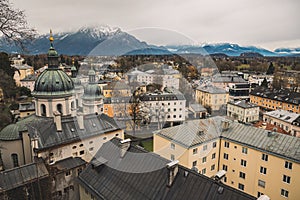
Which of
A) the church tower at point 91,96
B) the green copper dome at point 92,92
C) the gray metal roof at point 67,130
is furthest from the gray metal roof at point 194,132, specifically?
the green copper dome at point 92,92

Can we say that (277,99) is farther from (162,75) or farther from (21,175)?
(21,175)

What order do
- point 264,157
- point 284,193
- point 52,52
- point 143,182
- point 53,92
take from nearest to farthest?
point 143,182 < point 284,193 < point 264,157 < point 53,92 < point 52,52

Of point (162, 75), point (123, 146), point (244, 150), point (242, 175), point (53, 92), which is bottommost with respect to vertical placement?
point (242, 175)

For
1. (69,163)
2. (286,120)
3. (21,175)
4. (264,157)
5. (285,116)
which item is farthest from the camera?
(285,116)

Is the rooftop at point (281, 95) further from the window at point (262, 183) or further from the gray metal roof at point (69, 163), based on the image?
the gray metal roof at point (69, 163)

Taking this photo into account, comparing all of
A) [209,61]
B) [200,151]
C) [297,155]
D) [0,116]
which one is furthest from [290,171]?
[0,116]

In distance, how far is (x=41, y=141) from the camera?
14750mm

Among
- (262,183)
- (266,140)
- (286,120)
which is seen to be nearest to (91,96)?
(266,140)

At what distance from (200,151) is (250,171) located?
3835 mm

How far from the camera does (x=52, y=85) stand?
1941 cm

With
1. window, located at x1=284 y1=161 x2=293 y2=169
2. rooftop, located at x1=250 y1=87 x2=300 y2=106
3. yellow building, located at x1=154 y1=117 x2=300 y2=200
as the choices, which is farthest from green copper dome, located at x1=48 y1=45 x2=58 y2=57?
rooftop, located at x1=250 y1=87 x2=300 y2=106

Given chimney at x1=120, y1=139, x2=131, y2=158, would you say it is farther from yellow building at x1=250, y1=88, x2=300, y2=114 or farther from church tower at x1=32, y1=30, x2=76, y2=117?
yellow building at x1=250, y1=88, x2=300, y2=114

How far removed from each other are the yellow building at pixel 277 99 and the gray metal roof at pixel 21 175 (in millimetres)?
40939

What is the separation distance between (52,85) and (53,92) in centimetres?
68
